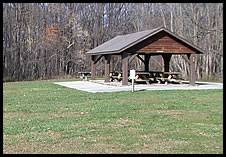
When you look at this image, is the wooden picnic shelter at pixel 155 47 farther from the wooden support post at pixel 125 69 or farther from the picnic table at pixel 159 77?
the picnic table at pixel 159 77

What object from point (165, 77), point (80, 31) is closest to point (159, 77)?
point (165, 77)

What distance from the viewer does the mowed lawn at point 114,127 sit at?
654cm

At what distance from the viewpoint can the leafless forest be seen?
3077 cm

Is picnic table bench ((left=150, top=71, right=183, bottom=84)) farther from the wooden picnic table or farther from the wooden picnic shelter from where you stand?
the wooden picnic table

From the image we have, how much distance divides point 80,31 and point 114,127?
2807cm

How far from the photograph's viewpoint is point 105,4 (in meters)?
38.1

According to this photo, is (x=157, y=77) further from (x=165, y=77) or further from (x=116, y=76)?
(x=116, y=76)

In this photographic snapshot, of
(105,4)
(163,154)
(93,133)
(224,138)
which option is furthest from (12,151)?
(105,4)

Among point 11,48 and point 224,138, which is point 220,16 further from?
point 224,138

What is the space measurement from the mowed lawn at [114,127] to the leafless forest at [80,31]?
60.7 feet

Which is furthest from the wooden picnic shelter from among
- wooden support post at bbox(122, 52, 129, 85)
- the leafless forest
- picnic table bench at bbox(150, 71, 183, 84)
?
the leafless forest

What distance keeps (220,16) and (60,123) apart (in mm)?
A: 23249

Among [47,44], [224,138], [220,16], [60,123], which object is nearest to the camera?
[224,138]

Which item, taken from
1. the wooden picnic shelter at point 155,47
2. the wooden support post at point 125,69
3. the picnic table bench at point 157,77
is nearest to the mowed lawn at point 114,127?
the wooden support post at point 125,69
